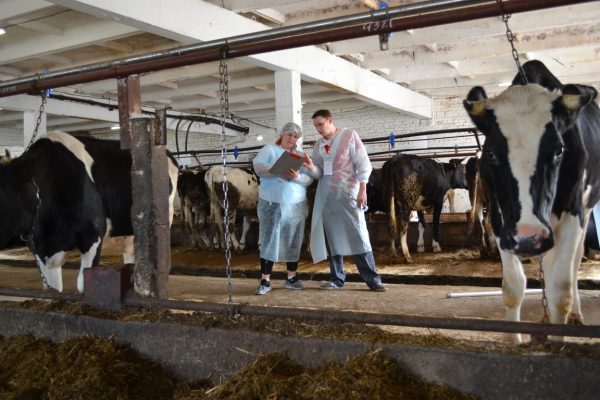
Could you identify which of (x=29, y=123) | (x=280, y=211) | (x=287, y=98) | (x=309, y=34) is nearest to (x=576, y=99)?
(x=309, y=34)

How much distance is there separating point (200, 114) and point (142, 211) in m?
10.4

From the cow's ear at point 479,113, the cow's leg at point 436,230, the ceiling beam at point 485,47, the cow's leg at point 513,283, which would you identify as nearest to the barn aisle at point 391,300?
the cow's leg at point 513,283

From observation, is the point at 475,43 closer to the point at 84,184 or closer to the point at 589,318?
the point at 589,318

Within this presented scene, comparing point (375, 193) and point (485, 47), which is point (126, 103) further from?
point (375, 193)

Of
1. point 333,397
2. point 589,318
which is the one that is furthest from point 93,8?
point 589,318

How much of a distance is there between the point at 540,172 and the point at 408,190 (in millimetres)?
6217

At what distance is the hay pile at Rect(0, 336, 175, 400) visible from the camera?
9.37ft

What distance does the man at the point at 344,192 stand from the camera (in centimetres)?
531

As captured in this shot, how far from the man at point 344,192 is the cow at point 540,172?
6.56 feet

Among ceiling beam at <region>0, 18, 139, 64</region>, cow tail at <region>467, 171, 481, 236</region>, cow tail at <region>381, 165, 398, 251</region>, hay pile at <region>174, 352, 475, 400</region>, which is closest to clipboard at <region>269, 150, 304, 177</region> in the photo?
hay pile at <region>174, 352, 475, 400</region>

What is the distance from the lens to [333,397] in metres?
2.51

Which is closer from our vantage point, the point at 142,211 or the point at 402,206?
the point at 142,211

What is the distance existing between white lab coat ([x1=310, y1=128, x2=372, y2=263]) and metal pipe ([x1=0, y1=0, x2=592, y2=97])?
2247mm

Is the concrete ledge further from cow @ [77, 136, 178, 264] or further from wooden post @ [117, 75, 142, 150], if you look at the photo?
cow @ [77, 136, 178, 264]
